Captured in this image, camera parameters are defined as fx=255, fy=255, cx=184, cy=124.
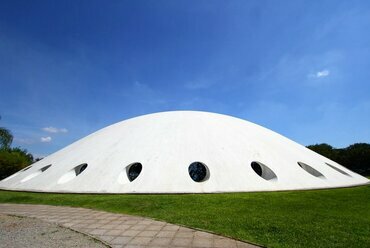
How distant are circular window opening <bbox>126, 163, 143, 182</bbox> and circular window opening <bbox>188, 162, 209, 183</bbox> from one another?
2986 millimetres

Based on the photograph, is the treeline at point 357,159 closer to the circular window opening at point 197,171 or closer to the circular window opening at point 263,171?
the circular window opening at point 263,171

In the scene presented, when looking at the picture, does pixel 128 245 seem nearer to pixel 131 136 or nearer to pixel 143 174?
pixel 143 174

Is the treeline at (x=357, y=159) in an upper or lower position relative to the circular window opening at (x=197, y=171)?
upper

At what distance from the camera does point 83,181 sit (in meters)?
14.4

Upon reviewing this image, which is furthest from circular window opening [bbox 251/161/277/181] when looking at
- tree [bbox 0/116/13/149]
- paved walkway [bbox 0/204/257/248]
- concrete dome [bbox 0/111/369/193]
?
tree [bbox 0/116/13/149]

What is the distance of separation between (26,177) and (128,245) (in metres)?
14.9

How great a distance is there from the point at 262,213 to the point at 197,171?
6.92 m

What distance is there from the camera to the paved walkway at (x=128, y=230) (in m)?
5.52

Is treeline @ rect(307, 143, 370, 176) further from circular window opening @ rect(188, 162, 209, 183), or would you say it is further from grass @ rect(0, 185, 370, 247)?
circular window opening @ rect(188, 162, 209, 183)

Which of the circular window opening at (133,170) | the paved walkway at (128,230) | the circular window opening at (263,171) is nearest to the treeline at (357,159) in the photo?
the circular window opening at (263,171)

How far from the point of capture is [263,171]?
15.6 metres

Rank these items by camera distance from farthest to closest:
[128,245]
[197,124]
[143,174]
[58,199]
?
[197,124], [143,174], [58,199], [128,245]

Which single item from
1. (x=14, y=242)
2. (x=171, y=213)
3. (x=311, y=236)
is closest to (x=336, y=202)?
(x=311, y=236)

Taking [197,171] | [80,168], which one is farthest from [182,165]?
[80,168]
